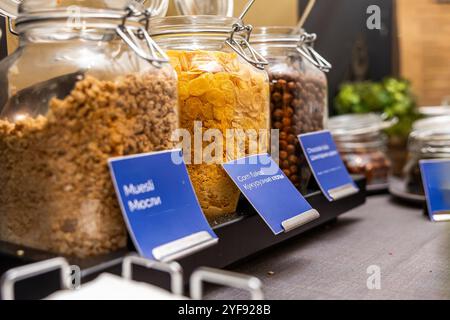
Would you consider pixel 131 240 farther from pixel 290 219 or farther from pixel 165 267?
pixel 290 219

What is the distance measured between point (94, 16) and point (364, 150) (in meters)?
0.86

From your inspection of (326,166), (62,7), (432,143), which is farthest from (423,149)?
(62,7)

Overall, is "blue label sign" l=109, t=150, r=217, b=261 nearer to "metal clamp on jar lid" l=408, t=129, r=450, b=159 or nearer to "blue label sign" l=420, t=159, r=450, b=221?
"blue label sign" l=420, t=159, r=450, b=221

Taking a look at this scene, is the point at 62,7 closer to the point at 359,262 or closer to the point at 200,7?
the point at 200,7

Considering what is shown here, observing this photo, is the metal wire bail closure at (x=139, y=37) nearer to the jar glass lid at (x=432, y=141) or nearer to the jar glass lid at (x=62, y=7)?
the jar glass lid at (x=62, y=7)

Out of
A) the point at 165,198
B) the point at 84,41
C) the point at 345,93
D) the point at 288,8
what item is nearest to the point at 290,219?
the point at 165,198

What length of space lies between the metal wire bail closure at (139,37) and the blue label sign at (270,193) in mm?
183

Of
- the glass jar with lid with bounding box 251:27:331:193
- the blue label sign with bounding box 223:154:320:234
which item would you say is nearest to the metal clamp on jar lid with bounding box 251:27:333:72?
the glass jar with lid with bounding box 251:27:331:193

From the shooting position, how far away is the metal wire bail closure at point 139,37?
23.6 inches

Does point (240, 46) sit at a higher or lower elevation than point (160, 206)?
higher

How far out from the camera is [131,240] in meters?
0.58

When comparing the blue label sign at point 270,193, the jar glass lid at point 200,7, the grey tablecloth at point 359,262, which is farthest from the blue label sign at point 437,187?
the jar glass lid at point 200,7

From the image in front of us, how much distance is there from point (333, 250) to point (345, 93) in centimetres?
88

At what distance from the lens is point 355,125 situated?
4.35 ft
